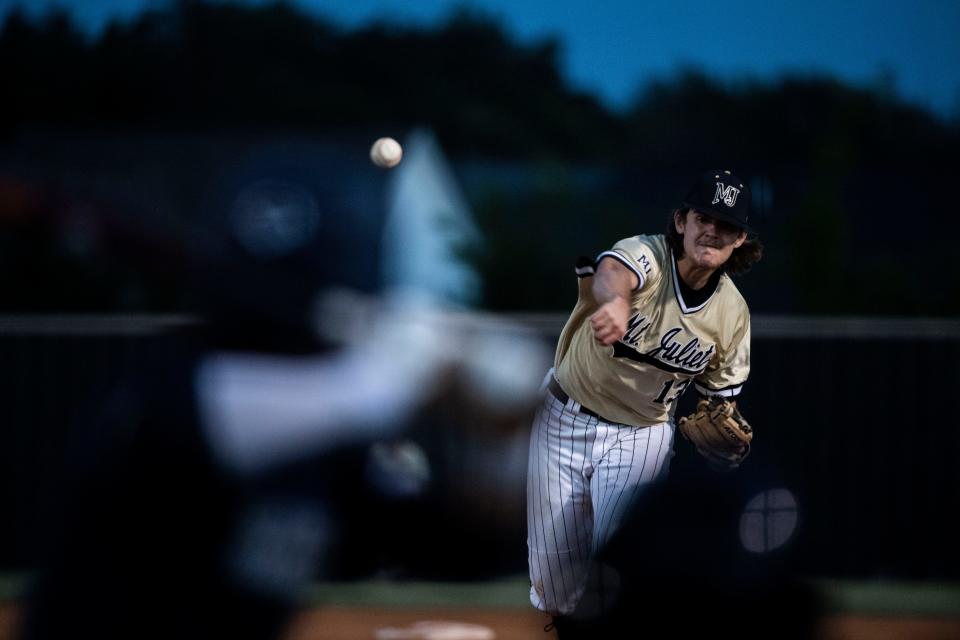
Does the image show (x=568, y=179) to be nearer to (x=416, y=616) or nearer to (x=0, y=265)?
(x=416, y=616)

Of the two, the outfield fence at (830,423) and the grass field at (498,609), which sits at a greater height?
the outfield fence at (830,423)

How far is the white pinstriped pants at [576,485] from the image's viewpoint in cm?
380

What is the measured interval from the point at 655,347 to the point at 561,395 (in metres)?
0.52

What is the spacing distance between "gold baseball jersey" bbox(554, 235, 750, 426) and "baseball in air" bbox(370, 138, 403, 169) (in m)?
0.79

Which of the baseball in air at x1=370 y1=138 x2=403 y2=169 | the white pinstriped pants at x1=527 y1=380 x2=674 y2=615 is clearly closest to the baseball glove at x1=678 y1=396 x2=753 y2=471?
the white pinstriped pants at x1=527 y1=380 x2=674 y2=615

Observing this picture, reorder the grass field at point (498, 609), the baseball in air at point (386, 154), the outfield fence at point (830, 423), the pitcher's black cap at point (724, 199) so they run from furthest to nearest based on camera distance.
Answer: the outfield fence at point (830, 423) → the grass field at point (498, 609) → the pitcher's black cap at point (724, 199) → the baseball in air at point (386, 154)

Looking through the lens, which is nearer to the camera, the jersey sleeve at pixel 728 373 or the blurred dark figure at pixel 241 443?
the blurred dark figure at pixel 241 443

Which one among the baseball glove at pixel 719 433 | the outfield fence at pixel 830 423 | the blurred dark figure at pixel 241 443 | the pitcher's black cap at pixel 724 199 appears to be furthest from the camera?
the outfield fence at pixel 830 423

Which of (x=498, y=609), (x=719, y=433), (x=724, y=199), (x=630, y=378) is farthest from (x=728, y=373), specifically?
(x=498, y=609)

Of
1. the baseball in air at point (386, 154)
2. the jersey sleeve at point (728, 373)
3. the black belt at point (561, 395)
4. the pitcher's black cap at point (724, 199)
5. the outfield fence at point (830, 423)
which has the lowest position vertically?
the outfield fence at point (830, 423)

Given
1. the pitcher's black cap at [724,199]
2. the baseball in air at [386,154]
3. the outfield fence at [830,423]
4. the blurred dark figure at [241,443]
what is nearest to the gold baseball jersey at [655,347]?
the pitcher's black cap at [724,199]

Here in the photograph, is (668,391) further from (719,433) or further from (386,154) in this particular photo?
(386,154)

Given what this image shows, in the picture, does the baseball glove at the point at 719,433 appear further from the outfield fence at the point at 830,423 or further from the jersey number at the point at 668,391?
the outfield fence at the point at 830,423

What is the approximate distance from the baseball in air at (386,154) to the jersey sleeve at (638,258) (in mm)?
791
